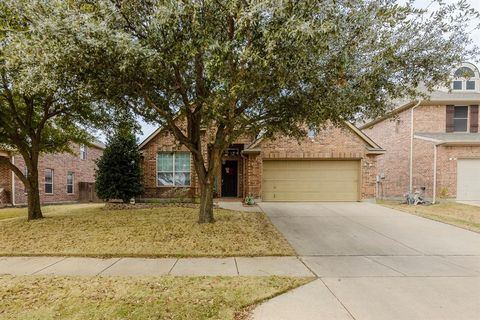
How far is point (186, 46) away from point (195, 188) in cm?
988

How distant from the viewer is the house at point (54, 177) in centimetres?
1598

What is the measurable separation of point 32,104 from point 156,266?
8020mm

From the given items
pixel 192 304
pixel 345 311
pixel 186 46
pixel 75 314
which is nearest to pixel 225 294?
pixel 192 304

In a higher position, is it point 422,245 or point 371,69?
point 371,69

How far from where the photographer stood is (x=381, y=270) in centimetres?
522

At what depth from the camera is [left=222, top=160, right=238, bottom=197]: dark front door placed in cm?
1602

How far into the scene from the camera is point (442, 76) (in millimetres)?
7152

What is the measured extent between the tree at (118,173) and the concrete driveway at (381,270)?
7.44m

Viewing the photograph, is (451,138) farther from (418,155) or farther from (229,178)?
(229,178)

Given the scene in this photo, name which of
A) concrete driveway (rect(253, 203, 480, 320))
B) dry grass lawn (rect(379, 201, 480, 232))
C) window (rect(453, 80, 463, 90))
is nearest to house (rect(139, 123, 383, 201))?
dry grass lawn (rect(379, 201, 480, 232))

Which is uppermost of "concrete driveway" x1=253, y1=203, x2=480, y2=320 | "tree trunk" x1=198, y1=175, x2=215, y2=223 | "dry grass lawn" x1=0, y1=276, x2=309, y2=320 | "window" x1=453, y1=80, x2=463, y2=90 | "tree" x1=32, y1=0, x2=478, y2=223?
"window" x1=453, y1=80, x2=463, y2=90

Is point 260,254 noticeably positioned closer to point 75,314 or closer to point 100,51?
point 75,314

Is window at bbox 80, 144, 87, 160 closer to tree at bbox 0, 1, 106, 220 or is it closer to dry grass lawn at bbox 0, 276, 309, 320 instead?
tree at bbox 0, 1, 106, 220

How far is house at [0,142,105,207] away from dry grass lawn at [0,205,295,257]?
20.5ft
